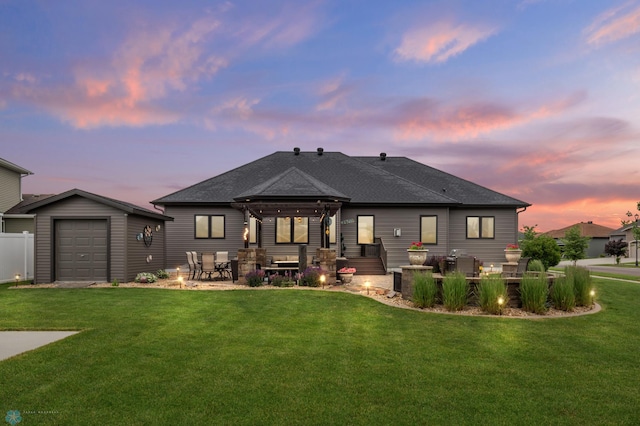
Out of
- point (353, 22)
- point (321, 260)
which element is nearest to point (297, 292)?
point (321, 260)

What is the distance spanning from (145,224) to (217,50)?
8.26 m

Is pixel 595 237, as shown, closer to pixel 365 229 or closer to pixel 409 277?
pixel 365 229

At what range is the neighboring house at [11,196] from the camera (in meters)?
22.5

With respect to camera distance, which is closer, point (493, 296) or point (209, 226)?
point (493, 296)

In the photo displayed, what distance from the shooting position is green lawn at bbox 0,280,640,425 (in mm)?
→ 4090

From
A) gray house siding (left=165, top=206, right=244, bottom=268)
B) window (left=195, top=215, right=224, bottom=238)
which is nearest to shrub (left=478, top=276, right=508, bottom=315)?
gray house siding (left=165, top=206, right=244, bottom=268)

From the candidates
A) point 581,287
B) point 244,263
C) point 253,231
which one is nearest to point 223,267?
Answer: point 244,263

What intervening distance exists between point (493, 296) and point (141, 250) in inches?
547

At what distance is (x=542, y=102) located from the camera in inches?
695

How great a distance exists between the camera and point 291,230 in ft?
68.5

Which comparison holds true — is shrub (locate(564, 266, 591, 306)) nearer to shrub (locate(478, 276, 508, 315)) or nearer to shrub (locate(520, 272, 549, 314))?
shrub (locate(520, 272, 549, 314))

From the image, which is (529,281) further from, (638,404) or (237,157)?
(237,157)

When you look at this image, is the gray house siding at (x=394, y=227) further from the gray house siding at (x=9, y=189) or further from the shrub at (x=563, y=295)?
the gray house siding at (x=9, y=189)

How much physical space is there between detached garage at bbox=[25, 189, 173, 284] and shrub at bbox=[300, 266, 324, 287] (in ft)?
23.1
